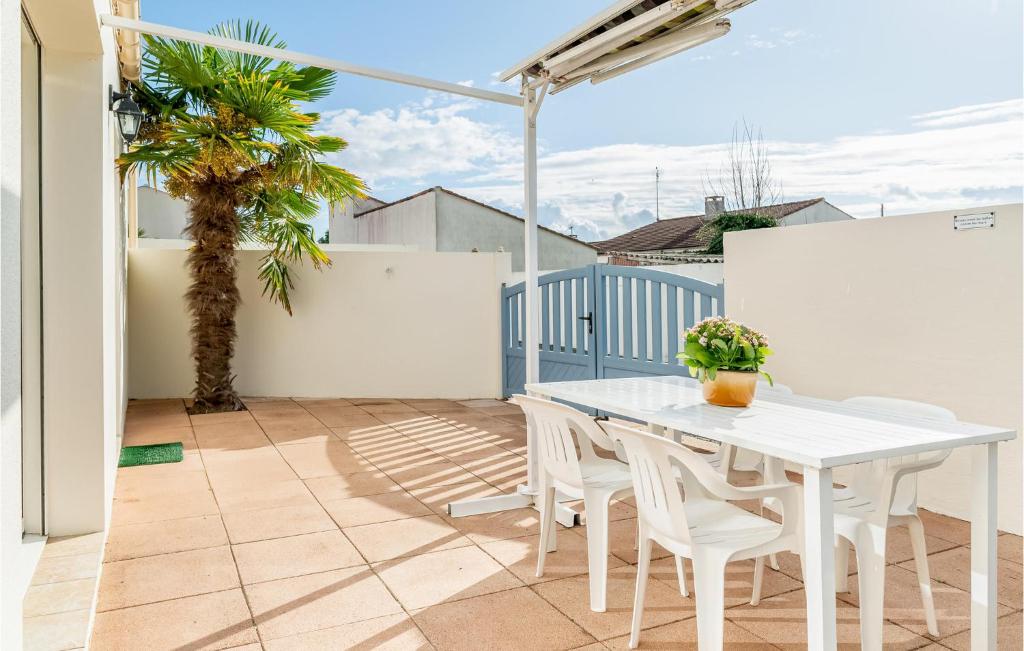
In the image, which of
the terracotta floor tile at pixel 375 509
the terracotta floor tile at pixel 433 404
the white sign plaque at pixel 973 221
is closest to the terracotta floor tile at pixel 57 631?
the terracotta floor tile at pixel 375 509

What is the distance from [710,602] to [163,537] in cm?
277

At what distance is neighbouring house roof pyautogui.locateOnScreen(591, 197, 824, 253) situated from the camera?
17625 millimetres

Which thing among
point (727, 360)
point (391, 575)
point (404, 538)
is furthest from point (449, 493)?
point (727, 360)

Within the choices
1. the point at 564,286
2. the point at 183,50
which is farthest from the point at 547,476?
the point at 183,50

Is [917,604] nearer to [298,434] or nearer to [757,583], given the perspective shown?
[757,583]

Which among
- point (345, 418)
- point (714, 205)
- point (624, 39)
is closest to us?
point (624, 39)

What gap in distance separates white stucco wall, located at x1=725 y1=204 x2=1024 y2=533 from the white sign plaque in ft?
0.09

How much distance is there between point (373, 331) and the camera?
8422mm

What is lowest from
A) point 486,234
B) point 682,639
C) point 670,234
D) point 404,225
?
point 682,639

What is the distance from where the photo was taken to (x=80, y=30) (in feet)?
10.3

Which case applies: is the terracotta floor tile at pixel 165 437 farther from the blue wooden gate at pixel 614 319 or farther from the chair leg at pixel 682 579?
the chair leg at pixel 682 579

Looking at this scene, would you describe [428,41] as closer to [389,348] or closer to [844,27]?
[844,27]

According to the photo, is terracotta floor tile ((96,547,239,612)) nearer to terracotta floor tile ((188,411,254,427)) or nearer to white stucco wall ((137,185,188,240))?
terracotta floor tile ((188,411,254,427))

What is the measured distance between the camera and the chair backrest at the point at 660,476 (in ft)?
Result: 7.27
